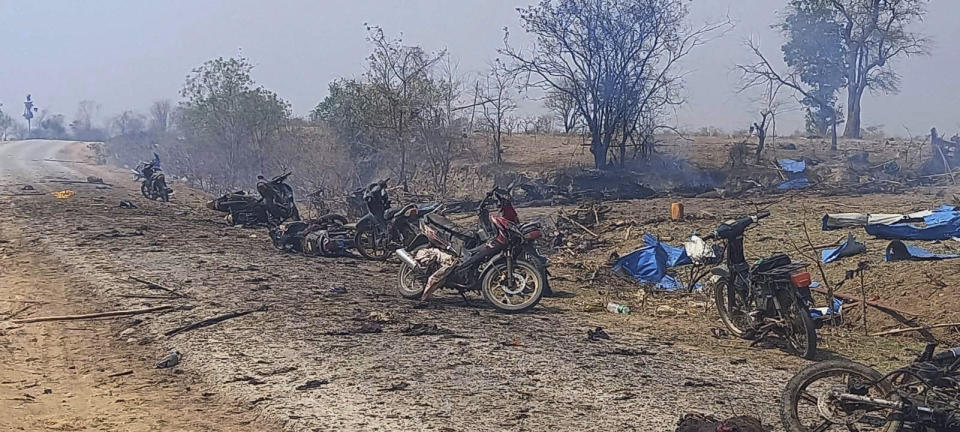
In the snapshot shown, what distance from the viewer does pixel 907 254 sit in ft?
34.6

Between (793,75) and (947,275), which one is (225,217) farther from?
(793,75)

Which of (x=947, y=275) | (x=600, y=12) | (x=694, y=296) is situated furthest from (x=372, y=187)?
(x=600, y=12)

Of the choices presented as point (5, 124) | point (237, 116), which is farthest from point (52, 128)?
point (237, 116)

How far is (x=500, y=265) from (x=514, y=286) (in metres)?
0.27

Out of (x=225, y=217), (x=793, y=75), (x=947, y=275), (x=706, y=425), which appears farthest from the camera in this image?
(x=793, y=75)

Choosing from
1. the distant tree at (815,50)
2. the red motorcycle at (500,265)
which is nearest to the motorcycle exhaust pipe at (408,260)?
the red motorcycle at (500,265)

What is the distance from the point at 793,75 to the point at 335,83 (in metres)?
22.4

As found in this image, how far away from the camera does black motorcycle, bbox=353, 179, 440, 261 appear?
12703 millimetres

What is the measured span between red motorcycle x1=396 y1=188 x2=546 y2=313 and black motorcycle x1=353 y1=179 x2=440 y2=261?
3.26m

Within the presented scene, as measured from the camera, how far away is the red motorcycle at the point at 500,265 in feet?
29.2

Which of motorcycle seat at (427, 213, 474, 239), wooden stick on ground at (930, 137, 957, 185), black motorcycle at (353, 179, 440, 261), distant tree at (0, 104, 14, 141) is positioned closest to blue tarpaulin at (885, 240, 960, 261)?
motorcycle seat at (427, 213, 474, 239)

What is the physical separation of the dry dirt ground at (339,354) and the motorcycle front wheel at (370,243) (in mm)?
813

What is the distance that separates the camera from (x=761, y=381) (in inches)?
247

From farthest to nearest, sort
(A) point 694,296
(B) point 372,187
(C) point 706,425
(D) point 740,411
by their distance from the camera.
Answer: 1. (B) point 372,187
2. (A) point 694,296
3. (D) point 740,411
4. (C) point 706,425
